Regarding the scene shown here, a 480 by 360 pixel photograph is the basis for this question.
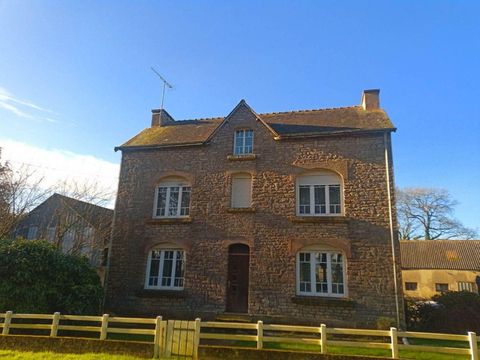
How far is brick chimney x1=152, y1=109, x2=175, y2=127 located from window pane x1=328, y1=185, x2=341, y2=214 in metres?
10.5

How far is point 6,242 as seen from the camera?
39.8 feet

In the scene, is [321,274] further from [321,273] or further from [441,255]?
[441,255]

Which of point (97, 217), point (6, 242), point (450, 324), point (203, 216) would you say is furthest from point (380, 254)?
point (97, 217)

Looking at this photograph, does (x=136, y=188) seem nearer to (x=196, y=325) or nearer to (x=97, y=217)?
(x=97, y=217)

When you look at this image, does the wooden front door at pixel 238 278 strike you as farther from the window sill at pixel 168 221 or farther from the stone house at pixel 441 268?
the stone house at pixel 441 268

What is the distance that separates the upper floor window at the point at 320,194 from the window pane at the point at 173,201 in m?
5.77

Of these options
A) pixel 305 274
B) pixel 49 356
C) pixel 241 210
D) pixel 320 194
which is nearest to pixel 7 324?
pixel 49 356

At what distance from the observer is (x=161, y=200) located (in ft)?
54.1

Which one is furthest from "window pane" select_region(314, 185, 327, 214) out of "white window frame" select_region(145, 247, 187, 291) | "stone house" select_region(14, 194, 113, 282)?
"stone house" select_region(14, 194, 113, 282)

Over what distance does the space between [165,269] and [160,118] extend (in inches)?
359

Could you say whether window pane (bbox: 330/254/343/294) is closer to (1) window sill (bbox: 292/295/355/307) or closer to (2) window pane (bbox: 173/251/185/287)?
(1) window sill (bbox: 292/295/355/307)

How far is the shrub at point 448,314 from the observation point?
1410 centimetres

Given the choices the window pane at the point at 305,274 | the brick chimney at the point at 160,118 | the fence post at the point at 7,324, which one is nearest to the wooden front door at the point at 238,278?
the window pane at the point at 305,274

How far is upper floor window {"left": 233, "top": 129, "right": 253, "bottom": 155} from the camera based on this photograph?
16.1m
